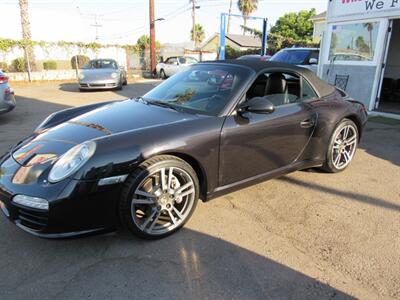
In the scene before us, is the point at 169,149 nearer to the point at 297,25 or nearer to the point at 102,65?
the point at 102,65

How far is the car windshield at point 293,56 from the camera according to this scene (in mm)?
10388

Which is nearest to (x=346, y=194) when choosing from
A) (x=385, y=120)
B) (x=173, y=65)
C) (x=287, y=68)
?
(x=287, y=68)

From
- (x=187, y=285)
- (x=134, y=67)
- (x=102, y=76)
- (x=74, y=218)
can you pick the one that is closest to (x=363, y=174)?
(x=187, y=285)

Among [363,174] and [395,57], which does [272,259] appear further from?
[395,57]

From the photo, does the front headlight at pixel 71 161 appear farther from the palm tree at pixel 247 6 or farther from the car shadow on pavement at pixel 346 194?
the palm tree at pixel 247 6

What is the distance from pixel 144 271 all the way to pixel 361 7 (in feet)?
26.8

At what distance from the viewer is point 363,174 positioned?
4133mm

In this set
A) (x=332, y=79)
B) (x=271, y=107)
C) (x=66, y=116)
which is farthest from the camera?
(x=332, y=79)

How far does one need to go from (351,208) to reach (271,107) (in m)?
1.36

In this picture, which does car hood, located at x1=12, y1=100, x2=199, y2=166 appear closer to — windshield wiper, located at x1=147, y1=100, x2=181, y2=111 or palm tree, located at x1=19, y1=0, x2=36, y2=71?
windshield wiper, located at x1=147, y1=100, x2=181, y2=111

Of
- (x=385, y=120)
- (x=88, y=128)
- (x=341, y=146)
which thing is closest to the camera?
(x=88, y=128)

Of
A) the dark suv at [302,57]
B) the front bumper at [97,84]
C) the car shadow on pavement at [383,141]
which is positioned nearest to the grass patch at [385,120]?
the car shadow on pavement at [383,141]

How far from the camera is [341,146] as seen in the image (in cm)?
408

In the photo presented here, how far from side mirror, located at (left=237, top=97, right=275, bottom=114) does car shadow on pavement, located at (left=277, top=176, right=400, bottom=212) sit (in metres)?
1.29
